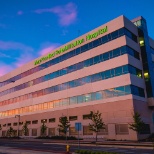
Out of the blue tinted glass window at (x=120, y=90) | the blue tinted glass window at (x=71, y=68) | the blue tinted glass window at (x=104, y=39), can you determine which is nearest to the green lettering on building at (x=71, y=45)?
the blue tinted glass window at (x=104, y=39)

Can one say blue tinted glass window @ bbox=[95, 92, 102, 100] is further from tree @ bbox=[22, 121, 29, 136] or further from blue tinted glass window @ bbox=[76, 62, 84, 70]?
tree @ bbox=[22, 121, 29, 136]

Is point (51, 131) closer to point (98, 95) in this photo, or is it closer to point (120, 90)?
point (98, 95)

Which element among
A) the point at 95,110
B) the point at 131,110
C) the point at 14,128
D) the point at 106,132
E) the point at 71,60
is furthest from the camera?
the point at 14,128

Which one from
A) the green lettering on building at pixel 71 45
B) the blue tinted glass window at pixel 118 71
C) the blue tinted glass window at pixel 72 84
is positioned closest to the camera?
the blue tinted glass window at pixel 118 71

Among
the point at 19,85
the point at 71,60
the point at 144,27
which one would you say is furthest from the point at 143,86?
the point at 19,85

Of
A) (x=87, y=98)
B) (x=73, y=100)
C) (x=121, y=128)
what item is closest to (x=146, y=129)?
(x=121, y=128)

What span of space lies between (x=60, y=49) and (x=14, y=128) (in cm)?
3243

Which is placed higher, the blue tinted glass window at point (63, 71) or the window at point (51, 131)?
the blue tinted glass window at point (63, 71)

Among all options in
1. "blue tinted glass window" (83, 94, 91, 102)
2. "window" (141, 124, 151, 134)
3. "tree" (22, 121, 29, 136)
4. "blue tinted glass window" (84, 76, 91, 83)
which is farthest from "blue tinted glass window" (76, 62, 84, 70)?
"tree" (22, 121, 29, 136)

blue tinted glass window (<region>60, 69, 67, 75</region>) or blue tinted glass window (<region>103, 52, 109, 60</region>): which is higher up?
blue tinted glass window (<region>103, 52, 109, 60</region>)

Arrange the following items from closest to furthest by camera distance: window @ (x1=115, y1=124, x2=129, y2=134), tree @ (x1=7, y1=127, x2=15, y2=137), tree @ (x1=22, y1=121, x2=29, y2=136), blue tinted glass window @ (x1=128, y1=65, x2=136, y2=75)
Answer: window @ (x1=115, y1=124, x2=129, y2=134)
blue tinted glass window @ (x1=128, y1=65, x2=136, y2=75)
tree @ (x1=22, y1=121, x2=29, y2=136)
tree @ (x1=7, y1=127, x2=15, y2=137)

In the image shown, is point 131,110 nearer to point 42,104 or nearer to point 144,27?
point 144,27

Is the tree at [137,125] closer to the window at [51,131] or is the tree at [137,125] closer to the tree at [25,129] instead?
the window at [51,131]

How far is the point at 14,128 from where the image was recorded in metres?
71.1
